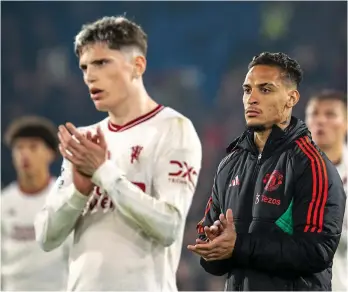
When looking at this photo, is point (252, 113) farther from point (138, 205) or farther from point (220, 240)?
point (138, 205)

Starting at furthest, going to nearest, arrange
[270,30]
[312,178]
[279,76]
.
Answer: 1. [270,30]
2. [279,76]
3. [312,178]

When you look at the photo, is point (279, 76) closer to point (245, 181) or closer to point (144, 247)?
point (245, 181)

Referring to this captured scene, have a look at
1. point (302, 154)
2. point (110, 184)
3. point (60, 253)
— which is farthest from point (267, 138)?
point (60, 253)

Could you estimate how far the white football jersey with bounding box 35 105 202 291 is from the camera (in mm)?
3566

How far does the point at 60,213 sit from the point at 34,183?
241 centimetres

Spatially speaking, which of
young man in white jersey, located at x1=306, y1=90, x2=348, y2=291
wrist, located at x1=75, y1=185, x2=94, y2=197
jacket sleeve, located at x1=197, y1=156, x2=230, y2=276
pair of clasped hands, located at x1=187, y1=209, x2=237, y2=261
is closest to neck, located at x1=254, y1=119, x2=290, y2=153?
jacket sleeve, located at x1=197, y1=156, x2=230, y2=276

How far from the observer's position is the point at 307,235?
268 centimetres

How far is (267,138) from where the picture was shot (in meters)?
2.89

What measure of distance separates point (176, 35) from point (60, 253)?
17.5ft

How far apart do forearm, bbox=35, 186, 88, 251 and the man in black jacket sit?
0.85 m

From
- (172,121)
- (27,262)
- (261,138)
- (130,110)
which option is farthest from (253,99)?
(27,262)

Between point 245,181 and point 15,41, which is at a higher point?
point 15,41

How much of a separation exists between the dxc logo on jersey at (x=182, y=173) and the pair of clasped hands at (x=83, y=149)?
0.33m

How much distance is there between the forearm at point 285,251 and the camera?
104 inches
